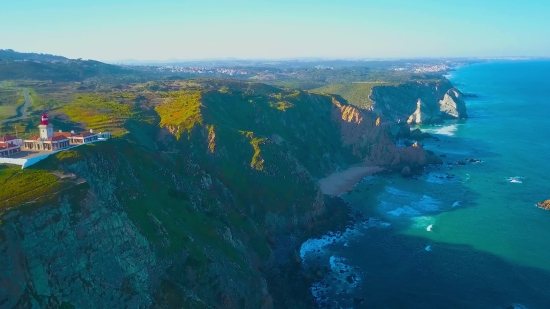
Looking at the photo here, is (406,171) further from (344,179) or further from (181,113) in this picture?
(181,113)

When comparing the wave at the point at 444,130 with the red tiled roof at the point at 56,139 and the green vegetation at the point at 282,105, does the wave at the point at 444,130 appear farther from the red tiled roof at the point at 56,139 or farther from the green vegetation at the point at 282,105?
the red tiled roof at the point at 56,139

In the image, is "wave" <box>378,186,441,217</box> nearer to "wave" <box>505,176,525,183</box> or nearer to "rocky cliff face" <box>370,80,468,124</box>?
"wave" <box>505,176,525,183</box>

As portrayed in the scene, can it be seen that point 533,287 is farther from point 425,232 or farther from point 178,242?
point 178,242

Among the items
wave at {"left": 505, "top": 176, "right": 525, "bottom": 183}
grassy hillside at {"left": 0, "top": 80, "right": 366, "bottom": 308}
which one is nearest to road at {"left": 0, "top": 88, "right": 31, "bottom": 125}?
grassy hillside at {"left": 0, "top": 80, "right": 366, "bottom": 308}

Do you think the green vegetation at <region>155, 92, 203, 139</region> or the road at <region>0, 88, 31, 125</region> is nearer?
the road at <region>0, 88, 31, 125</region>

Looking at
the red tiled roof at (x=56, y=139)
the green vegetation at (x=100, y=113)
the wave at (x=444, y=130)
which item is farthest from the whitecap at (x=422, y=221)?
the wave at (x=444, y=130)
